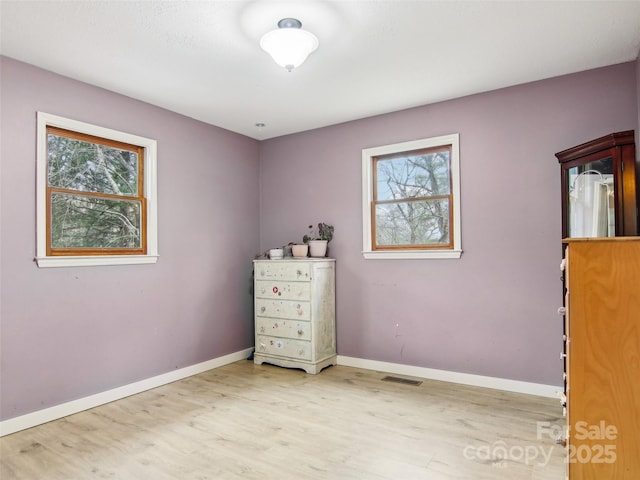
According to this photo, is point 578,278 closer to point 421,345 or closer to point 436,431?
point 436,431

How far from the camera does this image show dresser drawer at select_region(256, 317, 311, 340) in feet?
12.5

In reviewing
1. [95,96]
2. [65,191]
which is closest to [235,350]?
[65,191]

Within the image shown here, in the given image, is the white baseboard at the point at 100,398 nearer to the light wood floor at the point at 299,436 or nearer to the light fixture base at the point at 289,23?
the light wood floor at the point at 299,436

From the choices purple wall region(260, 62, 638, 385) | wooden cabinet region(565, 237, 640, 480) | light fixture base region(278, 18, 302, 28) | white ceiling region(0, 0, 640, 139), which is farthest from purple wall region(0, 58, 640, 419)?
light fixture base region(278, 18, 302, 28)

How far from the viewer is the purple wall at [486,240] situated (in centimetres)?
302

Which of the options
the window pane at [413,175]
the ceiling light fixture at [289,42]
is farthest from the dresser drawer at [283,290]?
the ceiling light fixture at [289,42]

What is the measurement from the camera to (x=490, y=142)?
10.9ft

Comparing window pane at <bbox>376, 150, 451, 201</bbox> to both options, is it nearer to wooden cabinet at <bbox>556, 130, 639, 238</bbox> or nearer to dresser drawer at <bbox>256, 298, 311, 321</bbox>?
wooden cabinet at <bbox>556, 130, 639, 238</bbox>

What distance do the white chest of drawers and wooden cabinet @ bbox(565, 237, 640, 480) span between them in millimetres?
2423

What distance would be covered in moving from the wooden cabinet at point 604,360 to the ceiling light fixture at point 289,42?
1775mm

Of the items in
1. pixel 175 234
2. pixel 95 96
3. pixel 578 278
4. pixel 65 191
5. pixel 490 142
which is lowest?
pixel 578 278

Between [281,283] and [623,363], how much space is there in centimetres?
286

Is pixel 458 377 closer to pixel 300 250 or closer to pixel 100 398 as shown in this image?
pixel 300 250

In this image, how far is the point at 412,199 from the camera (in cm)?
375
